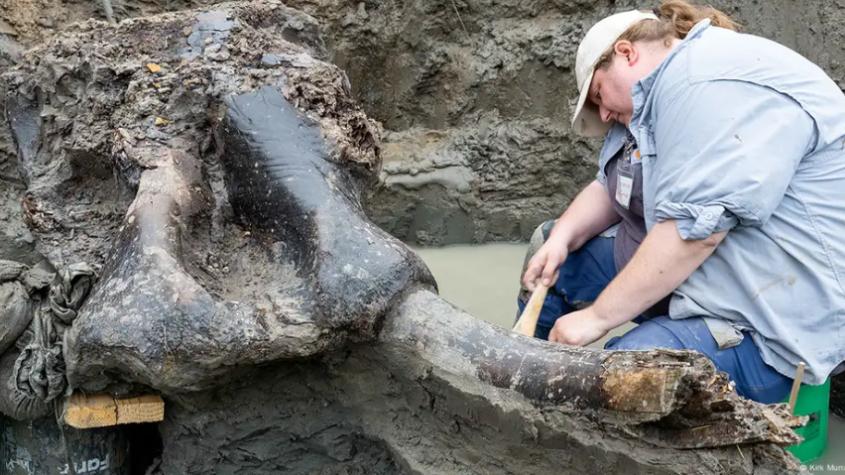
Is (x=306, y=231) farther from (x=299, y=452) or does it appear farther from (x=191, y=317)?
(x=299, y=452)

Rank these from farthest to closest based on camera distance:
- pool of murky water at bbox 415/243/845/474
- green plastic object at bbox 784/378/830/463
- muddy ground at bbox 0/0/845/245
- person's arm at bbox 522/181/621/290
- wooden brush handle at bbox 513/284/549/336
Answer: muddy ground at bbox 0/0/845/245 < pool of murky water at bbox 415/243/845/474 < person's arm at bbox 522/181/621/290 < wooden brush handle at bbox 513/284/549/336 < green plastic object at bbox 784/378/830/463

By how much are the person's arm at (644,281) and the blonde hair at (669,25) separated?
18.3 inches

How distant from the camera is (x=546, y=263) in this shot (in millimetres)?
2105

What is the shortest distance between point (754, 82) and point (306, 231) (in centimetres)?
92

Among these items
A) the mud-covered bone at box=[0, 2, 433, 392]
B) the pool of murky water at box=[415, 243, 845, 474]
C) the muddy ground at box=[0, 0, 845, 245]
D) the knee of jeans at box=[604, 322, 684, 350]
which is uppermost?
the mud-covered bone at box=[0, 2, 433, 392]

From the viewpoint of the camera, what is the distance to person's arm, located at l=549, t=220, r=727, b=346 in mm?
1572

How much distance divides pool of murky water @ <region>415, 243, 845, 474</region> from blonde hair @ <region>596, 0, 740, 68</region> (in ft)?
3.46

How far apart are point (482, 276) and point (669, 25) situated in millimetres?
Result: 1644

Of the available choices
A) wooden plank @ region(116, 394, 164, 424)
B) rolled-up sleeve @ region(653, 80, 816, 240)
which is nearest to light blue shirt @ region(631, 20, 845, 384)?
rolled-up sleeve @ region(653, 80, 816, 240)

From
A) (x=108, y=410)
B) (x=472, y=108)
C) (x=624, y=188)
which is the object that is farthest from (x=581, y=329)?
(x=472, y=108)

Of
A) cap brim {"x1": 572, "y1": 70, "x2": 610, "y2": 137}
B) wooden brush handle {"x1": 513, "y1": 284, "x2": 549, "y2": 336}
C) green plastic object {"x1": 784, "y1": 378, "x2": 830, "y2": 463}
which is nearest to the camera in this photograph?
green plastic object {"x1": 784, "y1": 378, "x2": 830, "y2": 463}

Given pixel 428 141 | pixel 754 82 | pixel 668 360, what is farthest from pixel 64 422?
pixel 428 141

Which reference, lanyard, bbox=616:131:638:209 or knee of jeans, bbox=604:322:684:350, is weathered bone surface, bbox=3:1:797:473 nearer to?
knee of jeans, bbox=604:322:684:350

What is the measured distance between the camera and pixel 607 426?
4.03 feet
